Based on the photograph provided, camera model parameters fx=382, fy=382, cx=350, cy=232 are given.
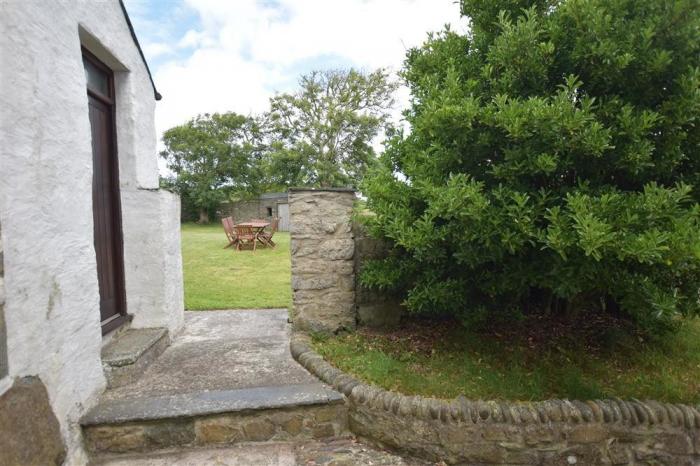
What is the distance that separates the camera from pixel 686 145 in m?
2.48

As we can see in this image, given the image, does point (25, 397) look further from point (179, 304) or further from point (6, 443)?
point (179, 304)

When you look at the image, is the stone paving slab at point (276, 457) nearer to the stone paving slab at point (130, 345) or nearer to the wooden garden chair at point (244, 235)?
the stone paving slab at point (130, 345)

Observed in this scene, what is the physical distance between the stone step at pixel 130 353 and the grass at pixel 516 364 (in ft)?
4.39

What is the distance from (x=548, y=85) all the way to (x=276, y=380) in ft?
9.29

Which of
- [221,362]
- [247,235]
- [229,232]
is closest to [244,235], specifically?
[247,235]

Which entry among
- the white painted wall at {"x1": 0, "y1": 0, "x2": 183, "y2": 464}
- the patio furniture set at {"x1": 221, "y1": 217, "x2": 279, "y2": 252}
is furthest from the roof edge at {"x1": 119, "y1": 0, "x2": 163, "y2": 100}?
the patio furniture set at {"x1": 221, "y1": 217, "x2": 279, "y2": 252}

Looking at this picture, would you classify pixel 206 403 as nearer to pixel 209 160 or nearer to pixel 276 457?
pixel 276 457

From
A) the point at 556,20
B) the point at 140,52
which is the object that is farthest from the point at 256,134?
the point at 556,20

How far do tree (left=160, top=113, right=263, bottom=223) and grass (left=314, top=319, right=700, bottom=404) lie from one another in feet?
80.4

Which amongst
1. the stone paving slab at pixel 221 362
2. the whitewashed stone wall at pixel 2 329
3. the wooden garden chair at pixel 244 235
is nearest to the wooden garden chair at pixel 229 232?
the wooden garden chair at pixel 244 235

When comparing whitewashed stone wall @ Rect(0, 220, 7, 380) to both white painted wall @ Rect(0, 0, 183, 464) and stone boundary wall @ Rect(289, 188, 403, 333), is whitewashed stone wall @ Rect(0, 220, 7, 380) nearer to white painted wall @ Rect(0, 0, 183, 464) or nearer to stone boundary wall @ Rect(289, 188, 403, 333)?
white painted wall @ Rect(0, 0, 183, 464)

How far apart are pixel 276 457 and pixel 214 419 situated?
0.45 m

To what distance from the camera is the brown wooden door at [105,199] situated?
120 inches

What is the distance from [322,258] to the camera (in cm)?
343
